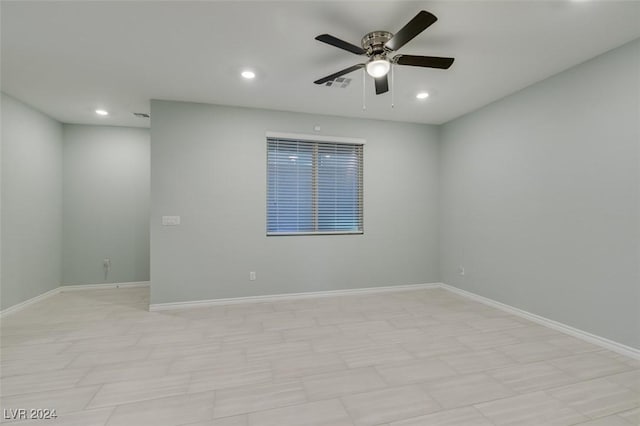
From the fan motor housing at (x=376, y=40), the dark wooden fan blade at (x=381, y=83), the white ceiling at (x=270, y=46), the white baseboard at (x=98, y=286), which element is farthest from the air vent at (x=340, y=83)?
the white baseboard at (x=98, y=286)

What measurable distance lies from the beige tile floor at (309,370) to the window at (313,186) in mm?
1364

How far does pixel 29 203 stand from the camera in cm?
399

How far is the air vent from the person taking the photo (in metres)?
3.13

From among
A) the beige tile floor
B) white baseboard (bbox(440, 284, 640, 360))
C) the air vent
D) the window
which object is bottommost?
the beige tile floor

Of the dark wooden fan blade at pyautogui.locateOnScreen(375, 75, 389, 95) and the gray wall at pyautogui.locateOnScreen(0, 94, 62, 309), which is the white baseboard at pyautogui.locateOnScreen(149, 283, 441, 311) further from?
the dark wooden fan blade at pyautogui.locateOnScreen(375, 75, 389, 95)

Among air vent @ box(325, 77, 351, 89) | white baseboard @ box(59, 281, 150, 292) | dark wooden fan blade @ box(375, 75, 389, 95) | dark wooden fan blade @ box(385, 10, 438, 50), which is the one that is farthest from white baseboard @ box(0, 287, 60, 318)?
dark wooden fan blade @ box(385, 10, 438, 50)

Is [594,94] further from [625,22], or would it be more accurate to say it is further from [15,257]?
[15,257]

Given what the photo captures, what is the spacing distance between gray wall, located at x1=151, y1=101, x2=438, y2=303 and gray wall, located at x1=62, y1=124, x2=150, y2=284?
61.3 inches

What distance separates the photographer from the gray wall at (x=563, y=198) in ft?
8.32

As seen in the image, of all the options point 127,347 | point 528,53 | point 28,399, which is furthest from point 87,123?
point 528,53

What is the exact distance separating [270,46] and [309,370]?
277 cm

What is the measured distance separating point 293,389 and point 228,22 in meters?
2.79

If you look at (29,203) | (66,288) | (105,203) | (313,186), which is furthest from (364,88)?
(66,288)

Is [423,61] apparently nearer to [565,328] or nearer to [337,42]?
[337,42]
